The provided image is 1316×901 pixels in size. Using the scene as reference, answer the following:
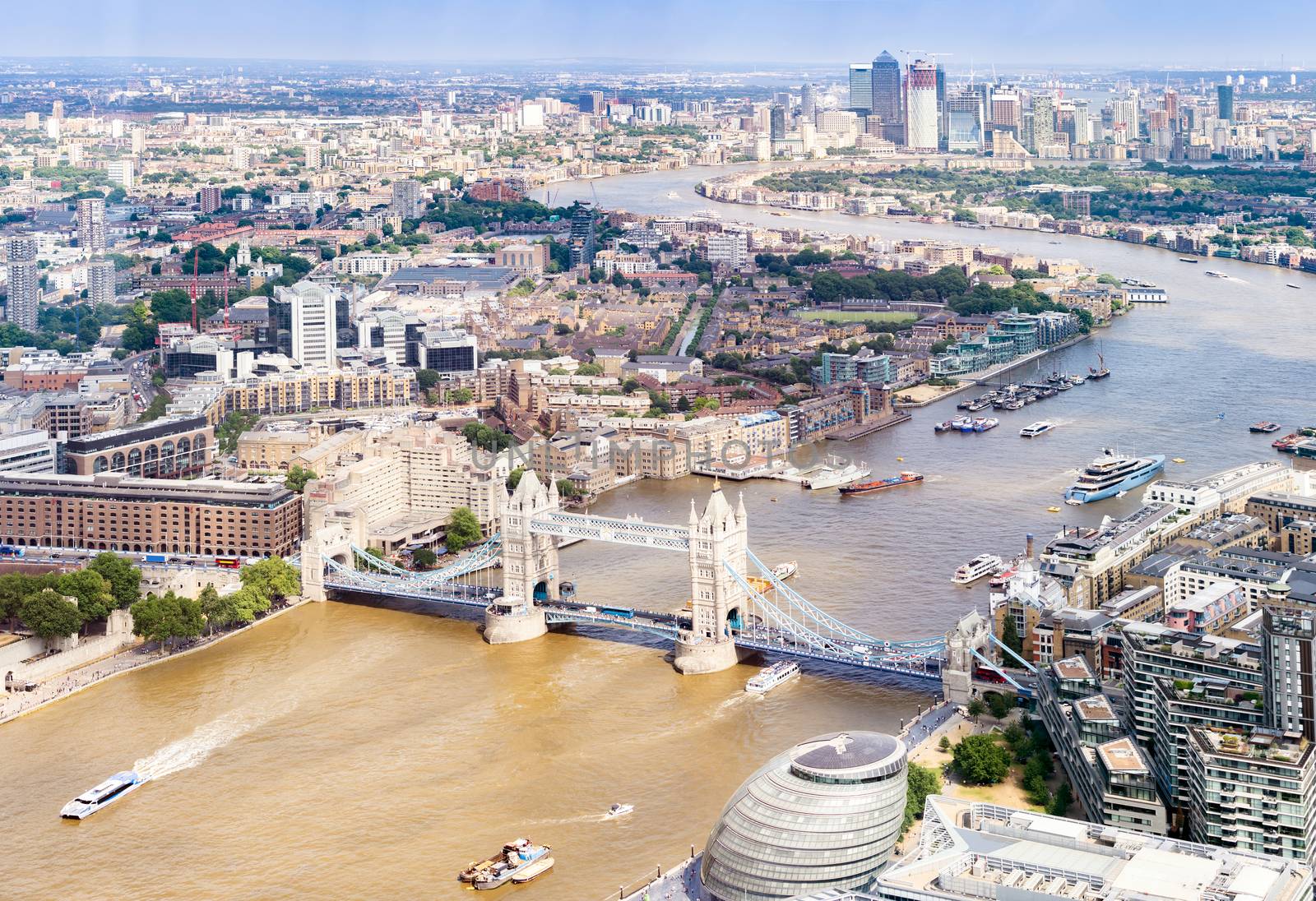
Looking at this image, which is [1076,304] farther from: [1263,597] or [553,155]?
[553,155]

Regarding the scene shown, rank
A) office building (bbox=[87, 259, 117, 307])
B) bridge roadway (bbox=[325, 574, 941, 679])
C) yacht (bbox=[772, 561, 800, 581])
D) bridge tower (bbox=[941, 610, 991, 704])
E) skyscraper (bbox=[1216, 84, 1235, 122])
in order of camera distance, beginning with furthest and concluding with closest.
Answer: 1. skyscraper (bbox=[1216, 84, 1235, 122])
2. office building (bbox=[87, 259, 117, 307])
3. yacht (bbox=[772, 561, 800, 581])
4. bridge roadway (bbox=[325, 574, 941, 679])
5. bridge tower (bbox=[941, 610, 991, 704])

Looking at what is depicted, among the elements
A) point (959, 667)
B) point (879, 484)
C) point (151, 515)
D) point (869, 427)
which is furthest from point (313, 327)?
point (959, 667)

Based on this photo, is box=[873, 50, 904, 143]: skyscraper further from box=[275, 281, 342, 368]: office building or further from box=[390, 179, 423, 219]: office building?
box=[275, 281, 342, 368]: office building

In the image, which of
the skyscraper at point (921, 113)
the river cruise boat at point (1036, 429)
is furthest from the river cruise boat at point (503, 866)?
the skyscraper at point (921, 113)

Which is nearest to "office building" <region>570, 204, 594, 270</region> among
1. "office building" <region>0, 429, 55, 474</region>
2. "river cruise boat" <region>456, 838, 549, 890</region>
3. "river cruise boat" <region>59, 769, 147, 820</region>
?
"office building" <region>0, 429, 55, 474</region>

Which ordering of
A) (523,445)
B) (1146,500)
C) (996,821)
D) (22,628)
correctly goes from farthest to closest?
1. (523,445)
2. (1146,500)
3. (22,628)
4. (996,821)

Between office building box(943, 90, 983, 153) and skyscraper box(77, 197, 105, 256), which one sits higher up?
office building box(943, 90, 983, 153)

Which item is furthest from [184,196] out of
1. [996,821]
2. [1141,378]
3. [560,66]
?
[560,66]
